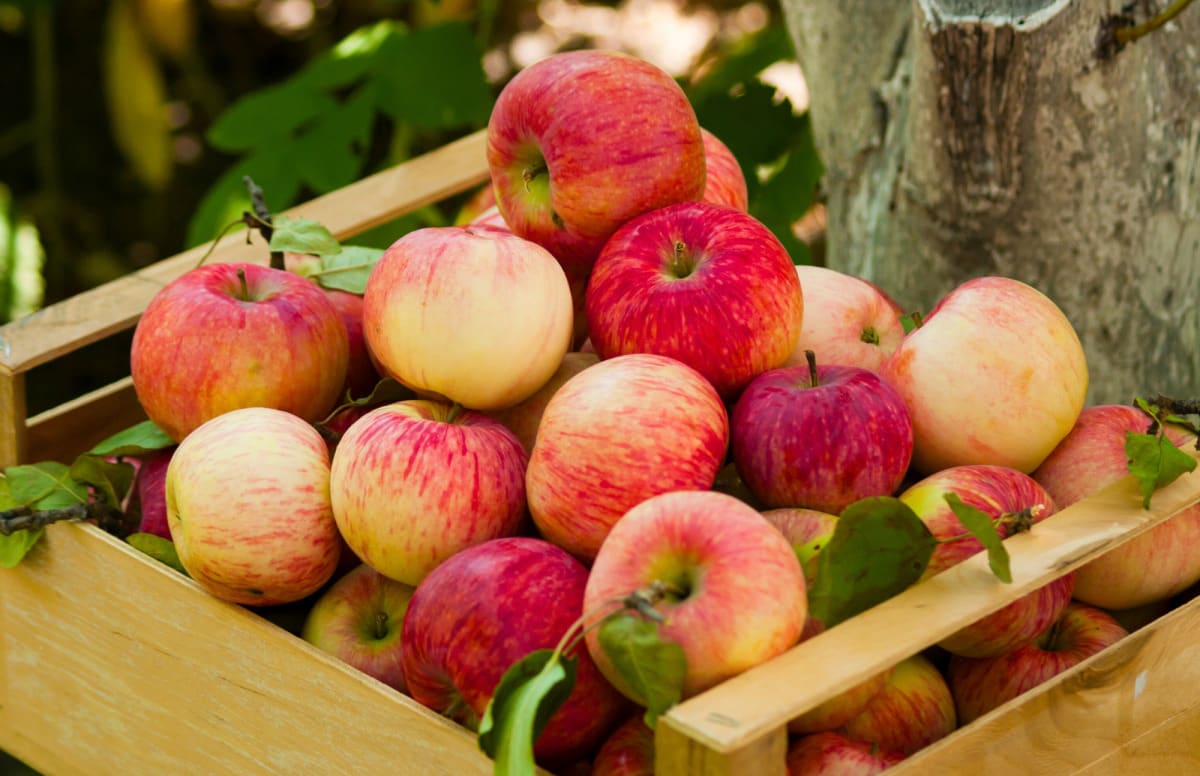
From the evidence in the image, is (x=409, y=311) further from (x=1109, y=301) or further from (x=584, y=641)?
(x=1109, y=301)

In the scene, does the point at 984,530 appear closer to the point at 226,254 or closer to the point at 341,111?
the point at 226,254

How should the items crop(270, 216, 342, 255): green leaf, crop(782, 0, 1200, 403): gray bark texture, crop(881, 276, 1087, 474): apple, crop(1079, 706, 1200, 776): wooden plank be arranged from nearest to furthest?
crop(1079, 706, 1200, 776): wooden plank < crop(881, 276, 1087, 474): apple < crop(270, 216, 342, 255): green leaf < crop(782, 0, 1200, 403): gray bark texture

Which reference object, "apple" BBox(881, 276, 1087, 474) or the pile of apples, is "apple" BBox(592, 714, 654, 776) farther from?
"apple" BBox(881, 276, 1087, 474)

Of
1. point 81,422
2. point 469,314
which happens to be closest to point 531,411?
point 469,314

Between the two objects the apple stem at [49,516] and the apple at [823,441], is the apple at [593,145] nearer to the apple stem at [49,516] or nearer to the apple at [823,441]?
the apple at [823,441]

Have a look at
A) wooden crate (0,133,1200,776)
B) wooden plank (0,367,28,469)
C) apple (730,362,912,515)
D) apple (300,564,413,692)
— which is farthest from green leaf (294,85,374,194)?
apple (730,362,912,515)

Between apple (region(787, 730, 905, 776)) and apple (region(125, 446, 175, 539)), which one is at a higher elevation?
apple (region(787, 730, 905, 776))

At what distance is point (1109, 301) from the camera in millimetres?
1448

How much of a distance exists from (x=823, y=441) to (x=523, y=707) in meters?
0.32

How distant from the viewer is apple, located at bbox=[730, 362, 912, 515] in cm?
94

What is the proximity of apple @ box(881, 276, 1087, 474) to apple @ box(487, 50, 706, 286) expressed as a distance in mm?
237

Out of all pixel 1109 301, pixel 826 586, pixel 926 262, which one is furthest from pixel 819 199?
pixel 826 586

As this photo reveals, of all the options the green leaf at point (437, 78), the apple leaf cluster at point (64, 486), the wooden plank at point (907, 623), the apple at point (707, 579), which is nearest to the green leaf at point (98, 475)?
the apple leaf cluster at point (64, 486)

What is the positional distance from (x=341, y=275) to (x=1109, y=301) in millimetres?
807
